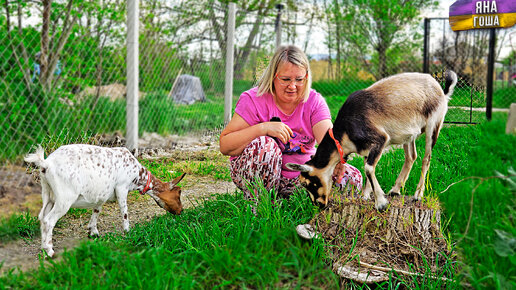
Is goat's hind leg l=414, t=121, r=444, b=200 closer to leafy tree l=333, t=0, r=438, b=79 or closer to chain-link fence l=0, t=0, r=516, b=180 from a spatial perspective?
chain-link fence l=0, t=0, r=516, b=180

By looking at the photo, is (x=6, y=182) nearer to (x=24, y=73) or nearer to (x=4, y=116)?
(x=4, y=116)

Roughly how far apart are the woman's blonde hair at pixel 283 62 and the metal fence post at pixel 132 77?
3683 millimetres

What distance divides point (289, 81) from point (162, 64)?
5318 mm

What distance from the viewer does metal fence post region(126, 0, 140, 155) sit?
6.91 metres

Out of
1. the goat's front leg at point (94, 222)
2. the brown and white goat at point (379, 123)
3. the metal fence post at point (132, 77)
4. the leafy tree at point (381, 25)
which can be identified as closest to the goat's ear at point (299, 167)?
the brown and white goat at point (379, 123)

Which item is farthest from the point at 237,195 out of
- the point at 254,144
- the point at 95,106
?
the point at 95,106

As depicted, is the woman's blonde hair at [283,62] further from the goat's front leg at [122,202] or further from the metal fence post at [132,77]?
the metal fence post at [132,77]

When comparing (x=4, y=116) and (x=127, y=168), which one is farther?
(x=4, y=116)

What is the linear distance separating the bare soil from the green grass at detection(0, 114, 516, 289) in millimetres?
353

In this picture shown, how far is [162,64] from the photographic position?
27.6 ft

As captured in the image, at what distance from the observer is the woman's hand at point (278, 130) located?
3443 mm

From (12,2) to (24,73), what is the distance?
0.97 meters

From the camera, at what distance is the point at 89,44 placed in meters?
6.88

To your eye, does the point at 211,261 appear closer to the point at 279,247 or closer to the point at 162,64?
the point at 279,247
